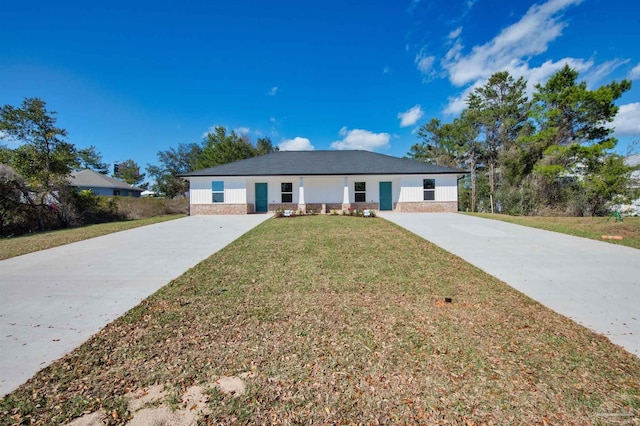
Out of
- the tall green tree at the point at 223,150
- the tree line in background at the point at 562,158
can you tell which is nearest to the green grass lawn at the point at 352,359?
the tree line in background at the point at 562,158

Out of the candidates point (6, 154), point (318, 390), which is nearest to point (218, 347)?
point (318, 390)

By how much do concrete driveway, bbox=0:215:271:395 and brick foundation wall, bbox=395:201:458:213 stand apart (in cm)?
1317

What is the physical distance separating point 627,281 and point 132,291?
8209mm

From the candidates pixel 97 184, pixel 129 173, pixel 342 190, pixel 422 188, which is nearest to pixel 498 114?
pixel 422 188

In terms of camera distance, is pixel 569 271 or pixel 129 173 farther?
pixel 129 173

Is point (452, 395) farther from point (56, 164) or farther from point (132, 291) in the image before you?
point (56, 164)

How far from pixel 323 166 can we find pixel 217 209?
7.69 meters

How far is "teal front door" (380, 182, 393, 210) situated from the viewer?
19.3 metres

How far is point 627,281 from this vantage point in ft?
15.3

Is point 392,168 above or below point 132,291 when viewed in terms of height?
above

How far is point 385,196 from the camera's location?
19312 mm

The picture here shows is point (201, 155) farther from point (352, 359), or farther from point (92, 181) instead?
point (352, 359)

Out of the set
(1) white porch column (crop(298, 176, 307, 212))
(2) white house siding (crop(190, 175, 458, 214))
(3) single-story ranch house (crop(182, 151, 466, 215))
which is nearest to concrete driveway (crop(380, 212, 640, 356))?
(2) white house siding (crop(190, 175, 458, 214))

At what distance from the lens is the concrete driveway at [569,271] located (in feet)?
11.2
